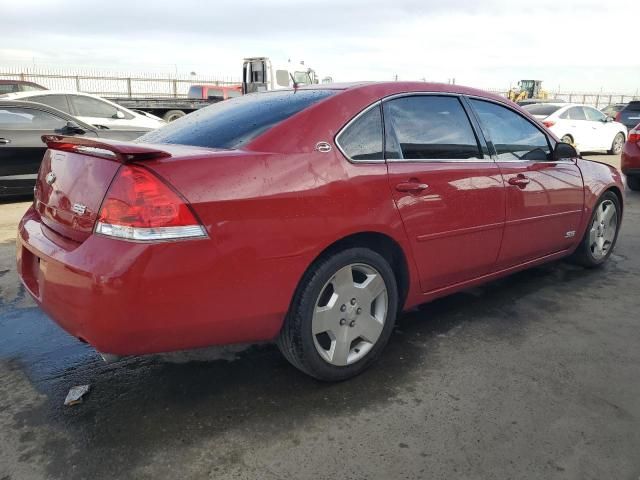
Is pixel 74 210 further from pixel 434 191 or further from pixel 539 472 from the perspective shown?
pixel 539 472

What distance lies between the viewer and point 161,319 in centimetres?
219

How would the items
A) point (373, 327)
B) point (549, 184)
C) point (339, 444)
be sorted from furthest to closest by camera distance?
point (549, 184) → point (373, 327) → point (339, 444)

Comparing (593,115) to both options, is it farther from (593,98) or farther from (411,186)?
(593,98)

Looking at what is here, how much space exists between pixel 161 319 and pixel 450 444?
4.34 ft

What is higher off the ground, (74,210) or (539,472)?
(74,210)

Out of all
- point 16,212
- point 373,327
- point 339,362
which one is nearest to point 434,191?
point 373,327

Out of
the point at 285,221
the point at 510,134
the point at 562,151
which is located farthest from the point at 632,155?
the point at 285,221

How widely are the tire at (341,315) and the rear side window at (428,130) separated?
0.64 meters

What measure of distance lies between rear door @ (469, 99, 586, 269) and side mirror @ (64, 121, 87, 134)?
580cm

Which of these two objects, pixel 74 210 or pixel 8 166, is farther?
pixel 8 166

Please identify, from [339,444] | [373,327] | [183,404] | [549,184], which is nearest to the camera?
[339,444]

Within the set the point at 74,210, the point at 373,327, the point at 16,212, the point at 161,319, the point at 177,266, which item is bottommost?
the point at 16,212

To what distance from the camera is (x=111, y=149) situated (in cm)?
221

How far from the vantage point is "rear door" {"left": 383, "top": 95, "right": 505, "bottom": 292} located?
9.64ft
